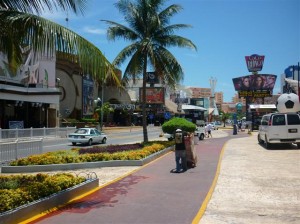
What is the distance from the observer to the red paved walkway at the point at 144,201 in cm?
783

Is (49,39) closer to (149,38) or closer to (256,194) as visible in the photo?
(256,194)

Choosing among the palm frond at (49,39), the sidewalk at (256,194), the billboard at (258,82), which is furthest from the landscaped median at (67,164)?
the billboard at (258,82)

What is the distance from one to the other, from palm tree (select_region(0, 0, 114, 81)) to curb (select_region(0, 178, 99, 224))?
2724 mm

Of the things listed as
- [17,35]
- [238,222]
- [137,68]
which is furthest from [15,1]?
[137,68]

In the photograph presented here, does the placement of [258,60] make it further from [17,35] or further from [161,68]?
[17,35]

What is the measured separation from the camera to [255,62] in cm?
7456

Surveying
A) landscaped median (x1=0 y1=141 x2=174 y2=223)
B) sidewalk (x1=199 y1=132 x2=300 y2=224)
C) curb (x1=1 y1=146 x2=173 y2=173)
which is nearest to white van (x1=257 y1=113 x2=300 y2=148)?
landscaped median (x1=0 y1=141 x2=174 y2=223)

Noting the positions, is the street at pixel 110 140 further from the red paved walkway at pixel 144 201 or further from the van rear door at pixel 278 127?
the red paved walkway at pixel 144 201

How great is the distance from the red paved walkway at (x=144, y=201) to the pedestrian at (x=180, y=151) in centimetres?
70

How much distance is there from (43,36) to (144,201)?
4289 mm

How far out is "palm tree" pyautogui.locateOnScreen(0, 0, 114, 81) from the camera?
905 centimetres

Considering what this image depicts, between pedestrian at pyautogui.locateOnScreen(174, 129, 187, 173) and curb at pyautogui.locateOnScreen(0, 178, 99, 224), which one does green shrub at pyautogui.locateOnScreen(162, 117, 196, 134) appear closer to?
pedestrian at pyautogui.locateOnScreen(174, 129, 187, 173)

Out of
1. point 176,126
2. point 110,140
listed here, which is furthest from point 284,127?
point 110,140

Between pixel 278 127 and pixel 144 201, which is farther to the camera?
pixel 278 127
